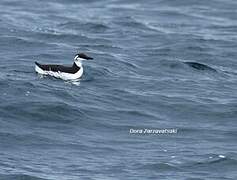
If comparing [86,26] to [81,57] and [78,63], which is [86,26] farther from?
[78,63]

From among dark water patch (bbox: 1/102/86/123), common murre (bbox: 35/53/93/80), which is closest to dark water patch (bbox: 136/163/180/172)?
dark water patch (bbox: 1/102/86/123)

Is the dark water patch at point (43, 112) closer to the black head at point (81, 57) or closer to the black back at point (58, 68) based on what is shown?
the black back at point (58, 68)

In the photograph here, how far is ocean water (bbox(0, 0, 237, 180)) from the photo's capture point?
22406 mm

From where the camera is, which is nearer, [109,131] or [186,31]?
[109,131]

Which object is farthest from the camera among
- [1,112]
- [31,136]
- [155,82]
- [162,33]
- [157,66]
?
[162,33]

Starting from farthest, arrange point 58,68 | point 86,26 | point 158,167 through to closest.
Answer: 1. point 86,26
2. point 58,68
3. point 158,167

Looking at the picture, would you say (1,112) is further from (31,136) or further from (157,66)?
(157,66)

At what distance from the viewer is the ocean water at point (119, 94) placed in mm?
22406

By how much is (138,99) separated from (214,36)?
1067cm

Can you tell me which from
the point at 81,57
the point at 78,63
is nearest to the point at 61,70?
the point at 78,63

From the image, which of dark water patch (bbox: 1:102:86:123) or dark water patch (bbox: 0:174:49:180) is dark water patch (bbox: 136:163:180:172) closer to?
dark water patch (bbox: 0:174:49:180)

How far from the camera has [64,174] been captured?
2127 centimetres

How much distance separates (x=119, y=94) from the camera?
94.7 feet

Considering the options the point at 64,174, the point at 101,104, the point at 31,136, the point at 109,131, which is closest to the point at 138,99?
the point at 101,104
